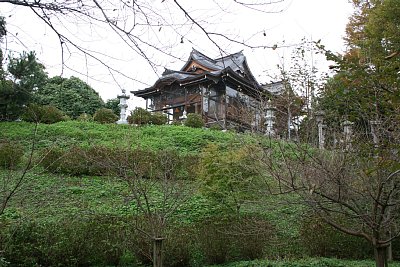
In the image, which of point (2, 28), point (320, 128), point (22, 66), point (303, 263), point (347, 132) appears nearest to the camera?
point (2, 28)

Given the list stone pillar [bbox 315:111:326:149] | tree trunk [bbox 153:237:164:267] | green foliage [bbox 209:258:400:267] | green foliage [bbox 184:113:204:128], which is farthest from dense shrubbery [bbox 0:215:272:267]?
green foliage [bbox 184:113:204:128]

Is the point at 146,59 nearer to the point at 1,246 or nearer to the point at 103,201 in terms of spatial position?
the point at 1,246

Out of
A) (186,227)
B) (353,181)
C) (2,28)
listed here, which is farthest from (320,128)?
A: (2,28)

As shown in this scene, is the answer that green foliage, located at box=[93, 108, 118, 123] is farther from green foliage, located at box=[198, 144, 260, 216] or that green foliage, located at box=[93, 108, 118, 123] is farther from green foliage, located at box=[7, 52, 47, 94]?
green foliage, located at box=[7, 52, 47, 94]

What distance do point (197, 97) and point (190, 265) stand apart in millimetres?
16888

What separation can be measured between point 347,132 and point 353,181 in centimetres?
95

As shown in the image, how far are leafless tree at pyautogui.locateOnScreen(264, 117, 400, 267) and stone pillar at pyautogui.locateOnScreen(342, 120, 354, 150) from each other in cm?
3

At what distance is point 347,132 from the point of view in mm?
6648

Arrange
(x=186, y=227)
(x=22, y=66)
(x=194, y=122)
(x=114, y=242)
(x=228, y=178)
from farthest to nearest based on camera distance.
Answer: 1. (x=194, y=122)
2. (x=228, y=178)
3. (x=186, y=227)
4. (x=114, y=242)
5. (x=22, y=66)

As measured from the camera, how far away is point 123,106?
798 inches

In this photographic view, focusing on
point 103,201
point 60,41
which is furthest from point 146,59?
point 103,201

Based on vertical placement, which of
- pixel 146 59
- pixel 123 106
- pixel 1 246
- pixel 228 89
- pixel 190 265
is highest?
pixel 228 89

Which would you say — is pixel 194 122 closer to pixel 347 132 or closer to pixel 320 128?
pixel 320 128

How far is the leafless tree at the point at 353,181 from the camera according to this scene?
4902 millimetres
